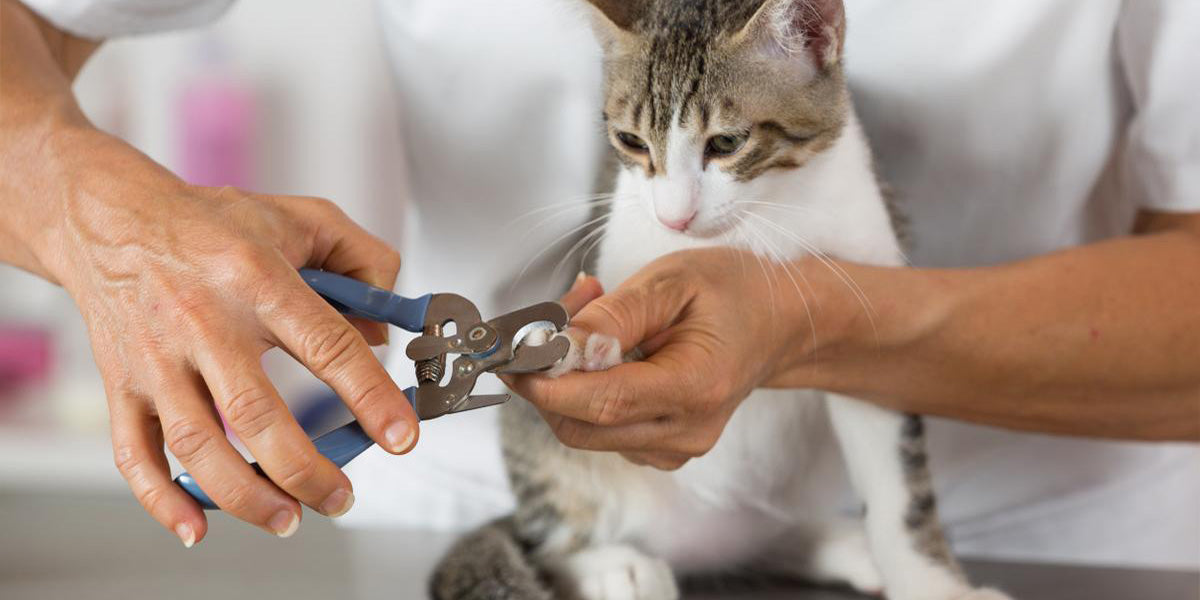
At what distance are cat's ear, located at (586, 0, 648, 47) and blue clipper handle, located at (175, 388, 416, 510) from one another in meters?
0.45

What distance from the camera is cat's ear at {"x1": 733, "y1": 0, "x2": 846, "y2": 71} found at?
3.11 ft

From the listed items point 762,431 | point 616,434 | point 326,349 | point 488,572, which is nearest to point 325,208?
point 326,349

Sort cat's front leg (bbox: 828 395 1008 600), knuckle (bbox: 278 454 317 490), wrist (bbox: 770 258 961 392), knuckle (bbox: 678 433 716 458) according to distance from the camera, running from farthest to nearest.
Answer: cat's front leg (bbox: 828 395 1008 600) < wrist (bbox: 770 258 961 392) < knuckle (bbox: 678 433 716 458) < knuckle (bbox: 278 454 317 490)

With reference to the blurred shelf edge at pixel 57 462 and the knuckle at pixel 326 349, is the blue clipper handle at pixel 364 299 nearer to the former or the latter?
the knuckle at pixel 326 349

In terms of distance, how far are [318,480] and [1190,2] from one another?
0.96m

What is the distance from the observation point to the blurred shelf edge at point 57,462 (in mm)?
1849

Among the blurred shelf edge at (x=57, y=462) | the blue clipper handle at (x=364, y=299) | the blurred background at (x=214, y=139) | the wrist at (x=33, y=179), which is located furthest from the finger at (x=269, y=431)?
the blurred shelf edge at (x=57, y=462)

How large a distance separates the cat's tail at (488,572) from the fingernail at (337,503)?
377 millimetres

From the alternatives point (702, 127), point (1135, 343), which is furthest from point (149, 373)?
point (1135, 343)

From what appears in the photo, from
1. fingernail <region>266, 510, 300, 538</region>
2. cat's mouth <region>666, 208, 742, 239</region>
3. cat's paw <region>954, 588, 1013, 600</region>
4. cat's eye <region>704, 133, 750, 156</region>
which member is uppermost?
cat's eye <region>704, 133, 750, 156</region>

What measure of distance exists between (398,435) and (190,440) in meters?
0.13

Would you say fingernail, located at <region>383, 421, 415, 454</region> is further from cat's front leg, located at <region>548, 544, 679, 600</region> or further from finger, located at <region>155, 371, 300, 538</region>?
cat's front leg, located at <region>548, 544, 679, 600</region>

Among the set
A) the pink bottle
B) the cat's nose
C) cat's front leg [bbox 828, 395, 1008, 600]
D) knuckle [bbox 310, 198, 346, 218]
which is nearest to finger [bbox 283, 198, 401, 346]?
knuckle [bbox 310, 198, 346, 218]

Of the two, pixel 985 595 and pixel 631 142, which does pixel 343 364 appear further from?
pixel 985 595
